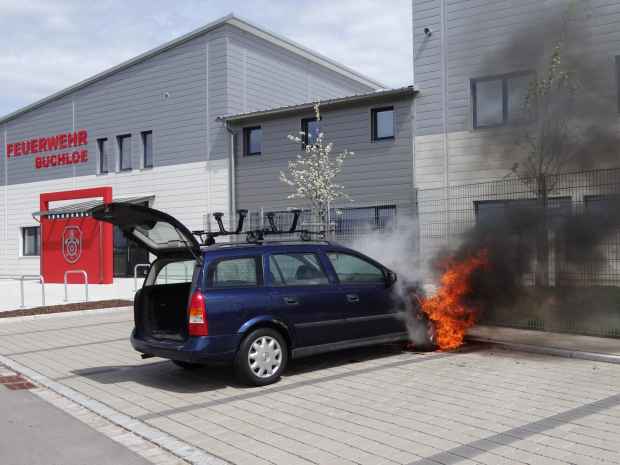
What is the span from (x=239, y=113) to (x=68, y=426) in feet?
63.5

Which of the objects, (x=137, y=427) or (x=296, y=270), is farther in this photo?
(x=296, y=270)

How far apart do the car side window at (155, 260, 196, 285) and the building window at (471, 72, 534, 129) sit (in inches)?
256

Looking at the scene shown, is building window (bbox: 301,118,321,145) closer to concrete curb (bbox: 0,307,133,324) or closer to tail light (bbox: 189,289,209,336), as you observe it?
concrete curb (bbox: 0,307,133,324)

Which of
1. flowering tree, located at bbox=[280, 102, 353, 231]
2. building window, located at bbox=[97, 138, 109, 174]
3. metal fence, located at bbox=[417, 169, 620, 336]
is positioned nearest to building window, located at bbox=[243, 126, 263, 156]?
flowering tree, located at bbox=[280, 102, 353, 231]

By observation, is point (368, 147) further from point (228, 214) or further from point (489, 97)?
point (489, 97)

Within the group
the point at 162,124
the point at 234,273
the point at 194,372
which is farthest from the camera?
the point at 162,124

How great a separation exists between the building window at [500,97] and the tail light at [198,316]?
6885 mm

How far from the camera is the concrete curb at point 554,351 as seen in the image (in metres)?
7.60

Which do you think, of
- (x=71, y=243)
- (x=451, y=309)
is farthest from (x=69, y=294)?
(x=451, y=309)

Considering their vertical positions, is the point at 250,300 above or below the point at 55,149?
below

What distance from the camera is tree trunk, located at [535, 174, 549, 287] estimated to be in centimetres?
966

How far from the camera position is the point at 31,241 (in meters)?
32.0

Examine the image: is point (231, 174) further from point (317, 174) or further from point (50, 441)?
point (50, 441)

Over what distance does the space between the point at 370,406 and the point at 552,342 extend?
3.89 meters
